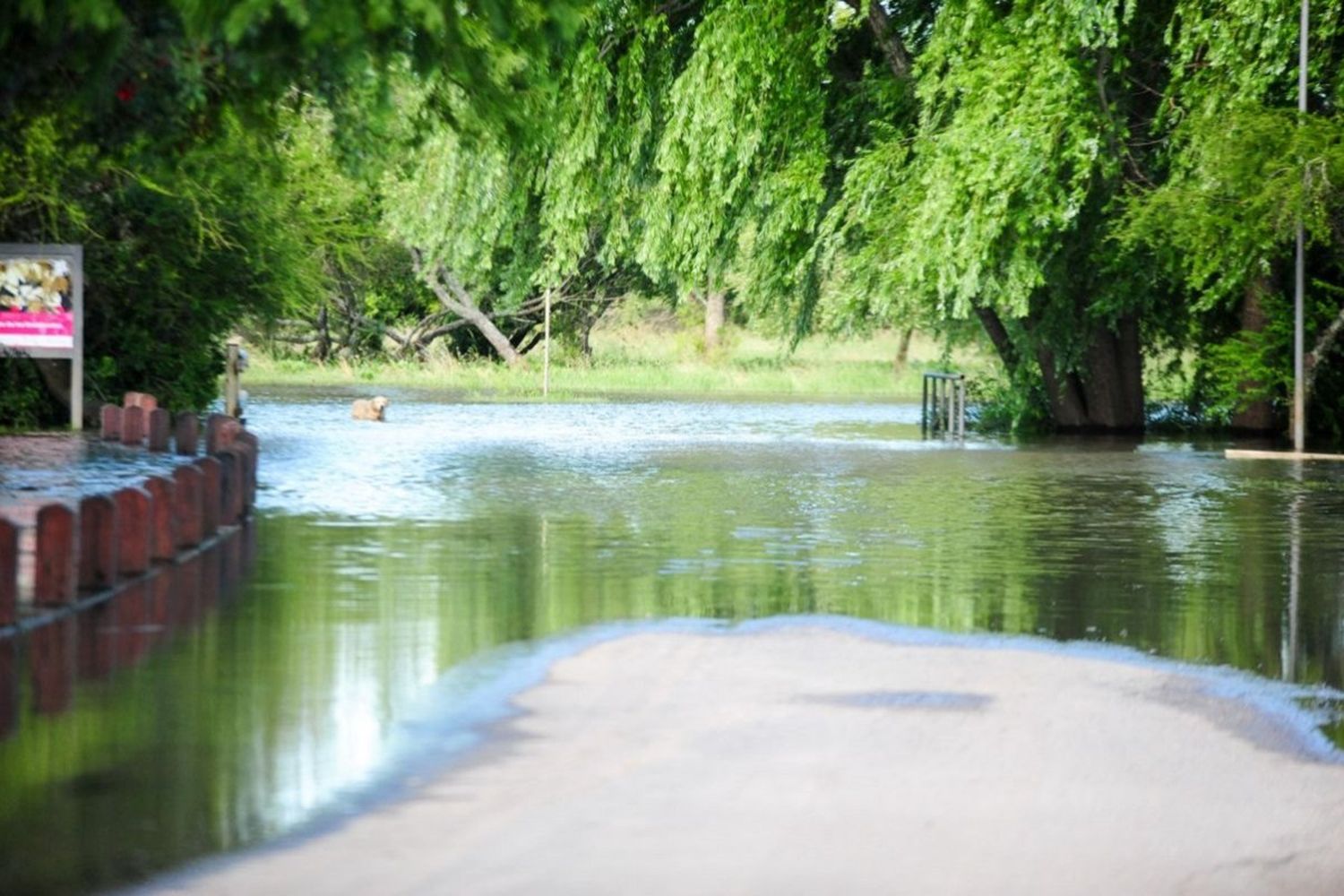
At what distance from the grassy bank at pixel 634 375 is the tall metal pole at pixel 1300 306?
2108cm

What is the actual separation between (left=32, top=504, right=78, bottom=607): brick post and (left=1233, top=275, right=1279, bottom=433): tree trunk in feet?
77.5

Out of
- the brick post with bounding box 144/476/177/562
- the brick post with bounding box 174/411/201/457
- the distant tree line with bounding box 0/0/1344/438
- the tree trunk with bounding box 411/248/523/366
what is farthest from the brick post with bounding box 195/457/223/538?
the tree trunk with bounding box 411/248/523/366

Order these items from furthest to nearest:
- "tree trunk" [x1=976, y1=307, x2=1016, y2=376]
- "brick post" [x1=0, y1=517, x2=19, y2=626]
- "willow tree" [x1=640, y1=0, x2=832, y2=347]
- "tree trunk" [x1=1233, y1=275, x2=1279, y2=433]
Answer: "tree trunk" [x1=976, y1=307, x2=1016, y2=376]
"tree trunk" [x1=1233, y1=275, x2=1279, y2=433]
"willow tree" [x1=640, y1=0, x2=832, y2=347]
"brick post" [x1=0, y1=517, x2=19, y2=626]

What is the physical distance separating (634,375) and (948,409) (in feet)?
73.9

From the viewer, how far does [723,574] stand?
14.6m

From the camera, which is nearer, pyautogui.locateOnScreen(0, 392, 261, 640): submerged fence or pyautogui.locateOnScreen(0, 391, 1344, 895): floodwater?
pyautogui.locateOnScreen(0, 391, 1344, 895): floodwater

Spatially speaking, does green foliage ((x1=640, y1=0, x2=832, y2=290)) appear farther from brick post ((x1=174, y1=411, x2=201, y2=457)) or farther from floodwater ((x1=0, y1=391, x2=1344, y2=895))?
brick post ((x1=174, y1=411, x2=201, y2=457))

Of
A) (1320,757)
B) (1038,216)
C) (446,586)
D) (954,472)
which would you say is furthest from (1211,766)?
(1038,216)

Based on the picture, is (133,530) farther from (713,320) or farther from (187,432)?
(713,320)

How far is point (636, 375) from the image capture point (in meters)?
60.4

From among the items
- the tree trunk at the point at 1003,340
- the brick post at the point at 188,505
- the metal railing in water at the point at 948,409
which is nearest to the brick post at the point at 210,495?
the brick post at the point at 188,505

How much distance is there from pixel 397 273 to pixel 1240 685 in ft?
184

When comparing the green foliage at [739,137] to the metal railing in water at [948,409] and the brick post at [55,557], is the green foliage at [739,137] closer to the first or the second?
the metal railing in water at [948,409]

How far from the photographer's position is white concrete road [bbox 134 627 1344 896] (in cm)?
660
